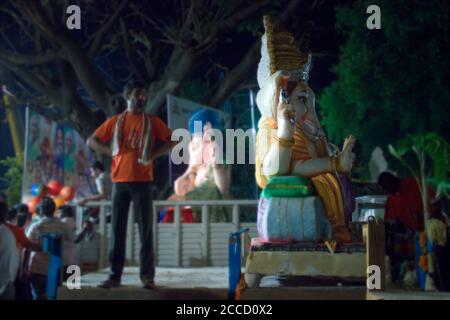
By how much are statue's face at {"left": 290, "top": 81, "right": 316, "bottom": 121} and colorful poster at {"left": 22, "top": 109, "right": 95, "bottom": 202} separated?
6.09m

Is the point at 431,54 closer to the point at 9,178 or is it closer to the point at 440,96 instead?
the point at 440,96

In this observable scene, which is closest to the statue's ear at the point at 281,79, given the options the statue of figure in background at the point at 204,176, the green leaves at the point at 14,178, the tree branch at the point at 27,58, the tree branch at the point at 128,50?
the statue of figure in background at the point at 204,176

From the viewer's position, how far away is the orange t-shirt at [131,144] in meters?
5.54

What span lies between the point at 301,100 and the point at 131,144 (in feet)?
4.57

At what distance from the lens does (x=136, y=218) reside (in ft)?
18.1

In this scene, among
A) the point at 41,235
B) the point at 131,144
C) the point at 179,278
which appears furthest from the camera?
the point at 41,235

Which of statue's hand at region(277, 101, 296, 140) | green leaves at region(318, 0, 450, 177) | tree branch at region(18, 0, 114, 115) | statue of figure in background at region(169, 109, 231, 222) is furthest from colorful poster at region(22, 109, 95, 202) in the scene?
statue's hand at region(277, 101, 296, 140)

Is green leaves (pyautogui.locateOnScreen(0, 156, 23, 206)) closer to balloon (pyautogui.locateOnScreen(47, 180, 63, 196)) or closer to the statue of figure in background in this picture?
balloon (pyautogui.locateOnScreen(47, 180, 63, 196))

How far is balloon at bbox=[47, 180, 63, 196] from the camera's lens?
11.2 metres

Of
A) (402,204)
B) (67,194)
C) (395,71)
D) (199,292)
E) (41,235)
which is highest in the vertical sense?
(395,71)

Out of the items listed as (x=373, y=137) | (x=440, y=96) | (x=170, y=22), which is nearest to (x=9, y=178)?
(x=170, y=22)

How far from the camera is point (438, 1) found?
1007cm

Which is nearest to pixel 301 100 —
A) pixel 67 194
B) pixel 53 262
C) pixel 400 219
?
pixel 400 219

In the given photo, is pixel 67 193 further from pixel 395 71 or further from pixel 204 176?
pixel 395 71
